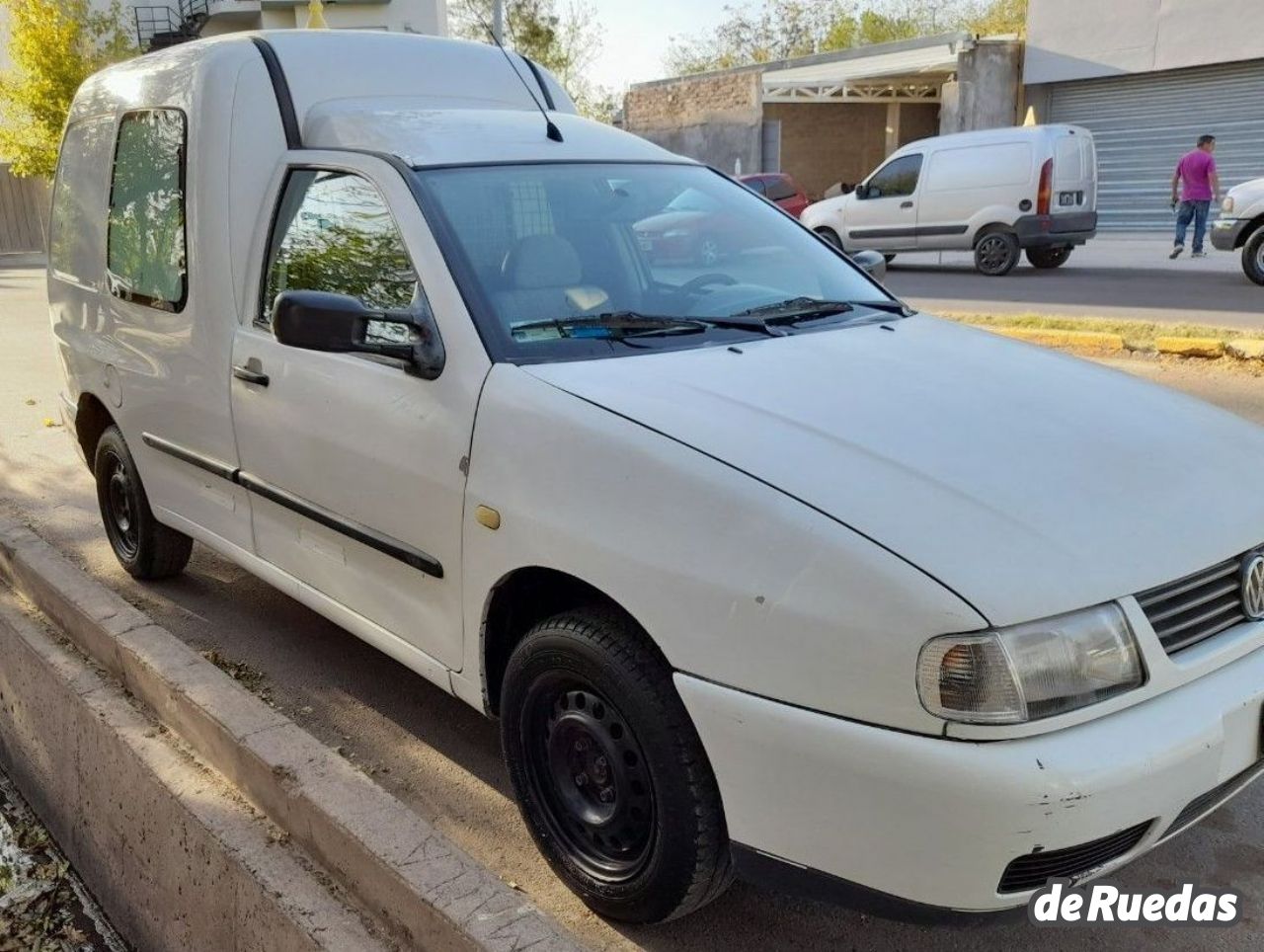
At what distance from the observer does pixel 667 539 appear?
2355mm

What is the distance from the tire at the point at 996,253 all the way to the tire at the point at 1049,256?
784 mm

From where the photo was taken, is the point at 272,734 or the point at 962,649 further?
the point at 272,734

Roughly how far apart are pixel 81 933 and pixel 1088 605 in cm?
332

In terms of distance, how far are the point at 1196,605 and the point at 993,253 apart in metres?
15.3

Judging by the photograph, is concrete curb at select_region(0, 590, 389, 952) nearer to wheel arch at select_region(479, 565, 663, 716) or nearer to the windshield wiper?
wheel arch at select_region(479, 565, 663, 716)

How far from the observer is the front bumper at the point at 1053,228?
16062 millimetres

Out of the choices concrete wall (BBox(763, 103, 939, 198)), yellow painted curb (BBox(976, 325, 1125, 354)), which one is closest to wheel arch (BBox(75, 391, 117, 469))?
yellow painted curb (BBox(976, 325, 1125, 354))

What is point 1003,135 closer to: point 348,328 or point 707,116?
point 348,328

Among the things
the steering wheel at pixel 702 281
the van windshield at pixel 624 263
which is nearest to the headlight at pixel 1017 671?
the van windshield at pixel 624 263

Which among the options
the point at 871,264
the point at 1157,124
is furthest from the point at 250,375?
the point at 1157,124

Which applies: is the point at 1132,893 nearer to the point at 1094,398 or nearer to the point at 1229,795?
the point at 1229,795

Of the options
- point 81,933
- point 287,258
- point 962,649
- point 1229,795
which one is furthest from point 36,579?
point 1229,795

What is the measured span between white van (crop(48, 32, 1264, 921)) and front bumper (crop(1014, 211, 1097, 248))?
1325cm

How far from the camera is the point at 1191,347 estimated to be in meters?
8.81
